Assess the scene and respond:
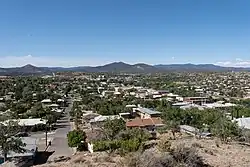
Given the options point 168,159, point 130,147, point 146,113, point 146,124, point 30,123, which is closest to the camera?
point 168,159

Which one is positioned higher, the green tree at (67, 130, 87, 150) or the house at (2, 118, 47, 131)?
the green tree at (67, 130, 87, 150)

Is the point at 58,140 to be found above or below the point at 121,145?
below

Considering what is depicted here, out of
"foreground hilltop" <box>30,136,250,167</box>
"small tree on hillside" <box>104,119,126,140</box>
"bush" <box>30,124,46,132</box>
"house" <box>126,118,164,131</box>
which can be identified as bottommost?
"bush" <box>30,124,46,132</box>

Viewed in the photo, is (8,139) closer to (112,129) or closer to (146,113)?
(112,129)

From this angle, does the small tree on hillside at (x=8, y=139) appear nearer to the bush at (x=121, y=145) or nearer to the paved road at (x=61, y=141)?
the paved road at (x=61, y=141)

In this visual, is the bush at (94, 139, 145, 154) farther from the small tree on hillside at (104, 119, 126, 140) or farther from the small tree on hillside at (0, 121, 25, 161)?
the small tree on hillside at (0, 121, 25, 161)

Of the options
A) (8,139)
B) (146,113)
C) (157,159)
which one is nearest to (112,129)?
(8,139)

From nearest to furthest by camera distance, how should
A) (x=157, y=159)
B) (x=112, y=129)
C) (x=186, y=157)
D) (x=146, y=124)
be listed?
(x=157, y=159), (x=186, y=157), (x=112, y=129), (x=146, y=124)

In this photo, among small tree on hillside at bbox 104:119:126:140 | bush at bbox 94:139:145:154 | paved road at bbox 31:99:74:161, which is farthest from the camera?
paved road at bbox 31:99:74:161

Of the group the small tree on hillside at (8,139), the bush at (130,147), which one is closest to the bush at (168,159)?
the bush at (130,147)

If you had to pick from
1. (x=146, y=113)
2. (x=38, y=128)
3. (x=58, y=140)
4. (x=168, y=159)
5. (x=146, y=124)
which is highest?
(x=168, y=159)

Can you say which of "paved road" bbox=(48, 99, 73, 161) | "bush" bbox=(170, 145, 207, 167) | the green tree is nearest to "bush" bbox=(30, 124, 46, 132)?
"paved road" bbox=(48, 99, 73, 161)
